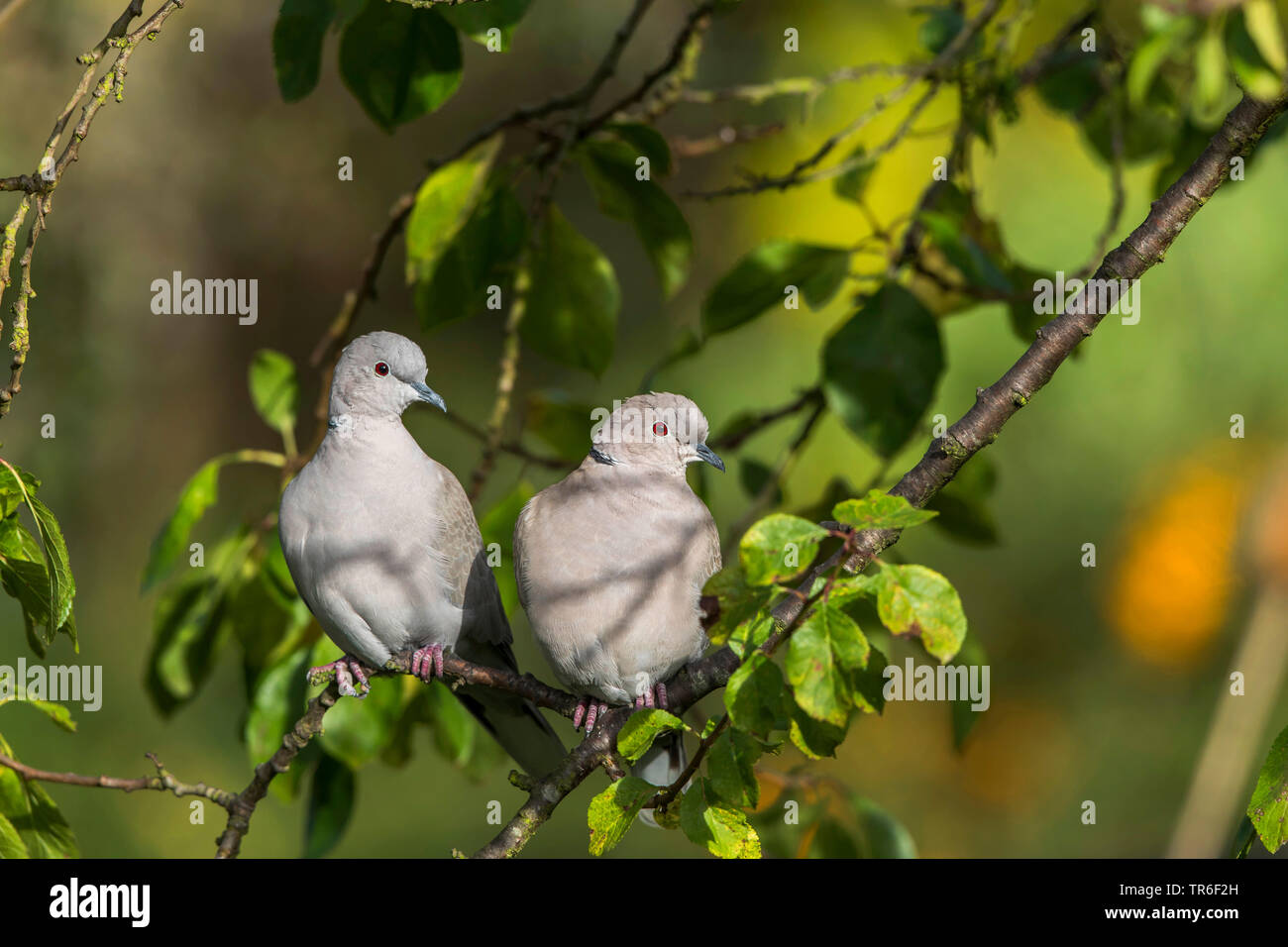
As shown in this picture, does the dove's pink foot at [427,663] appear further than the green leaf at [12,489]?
Yes

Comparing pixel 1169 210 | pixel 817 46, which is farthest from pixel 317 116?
pixel 1169 210

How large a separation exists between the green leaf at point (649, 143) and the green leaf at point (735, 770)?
1626 millimetres

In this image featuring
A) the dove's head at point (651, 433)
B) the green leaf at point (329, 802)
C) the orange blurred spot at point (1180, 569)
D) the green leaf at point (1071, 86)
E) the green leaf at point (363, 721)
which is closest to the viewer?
the dove's head at point (651, 433)

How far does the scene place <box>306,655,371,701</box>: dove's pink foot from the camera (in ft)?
6.48

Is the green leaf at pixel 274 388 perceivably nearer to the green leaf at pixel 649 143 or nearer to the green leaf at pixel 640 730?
the green leaf at pixel 649 143

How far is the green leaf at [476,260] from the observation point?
2807 mm

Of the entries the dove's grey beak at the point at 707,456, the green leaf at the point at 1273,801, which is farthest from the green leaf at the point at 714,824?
the dove's grey beak at the point at 707,456

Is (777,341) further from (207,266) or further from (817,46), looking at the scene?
(207,266)

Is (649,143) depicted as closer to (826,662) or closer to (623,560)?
(623,560)

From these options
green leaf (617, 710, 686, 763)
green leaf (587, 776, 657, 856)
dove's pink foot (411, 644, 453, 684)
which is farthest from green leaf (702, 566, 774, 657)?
dove's pink foot (411, 644, 453, 684)

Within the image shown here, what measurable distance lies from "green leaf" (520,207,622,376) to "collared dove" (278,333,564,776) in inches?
23.8

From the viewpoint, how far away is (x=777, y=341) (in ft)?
18.4

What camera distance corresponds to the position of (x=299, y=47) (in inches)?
93.8

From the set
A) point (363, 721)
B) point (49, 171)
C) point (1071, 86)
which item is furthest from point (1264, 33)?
point (363, 721)
